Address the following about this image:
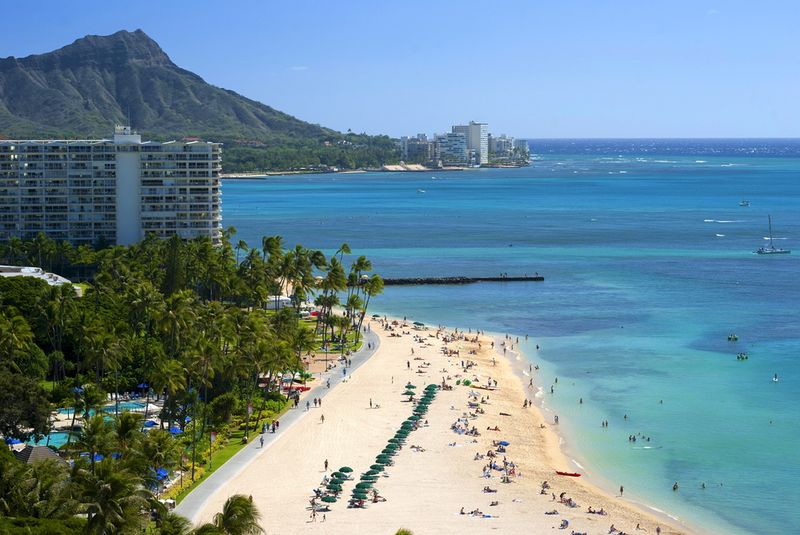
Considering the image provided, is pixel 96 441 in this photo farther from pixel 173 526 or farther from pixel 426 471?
pixel 426 471

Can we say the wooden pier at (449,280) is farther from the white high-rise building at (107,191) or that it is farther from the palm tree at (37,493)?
the palm tree at (37,493)

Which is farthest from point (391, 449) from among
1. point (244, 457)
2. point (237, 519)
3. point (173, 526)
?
point (173, 526)

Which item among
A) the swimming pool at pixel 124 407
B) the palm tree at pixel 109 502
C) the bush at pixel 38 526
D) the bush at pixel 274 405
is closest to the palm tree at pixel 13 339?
the swimming pool at pixel 124 407

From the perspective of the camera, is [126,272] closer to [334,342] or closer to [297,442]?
[334,342]

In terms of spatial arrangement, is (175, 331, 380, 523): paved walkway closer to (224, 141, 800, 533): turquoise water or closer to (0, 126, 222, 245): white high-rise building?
(224, 141, 800, 533): turquoise water

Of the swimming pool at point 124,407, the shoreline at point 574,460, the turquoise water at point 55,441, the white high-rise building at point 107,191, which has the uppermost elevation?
the white high-rise building at point 107,191
